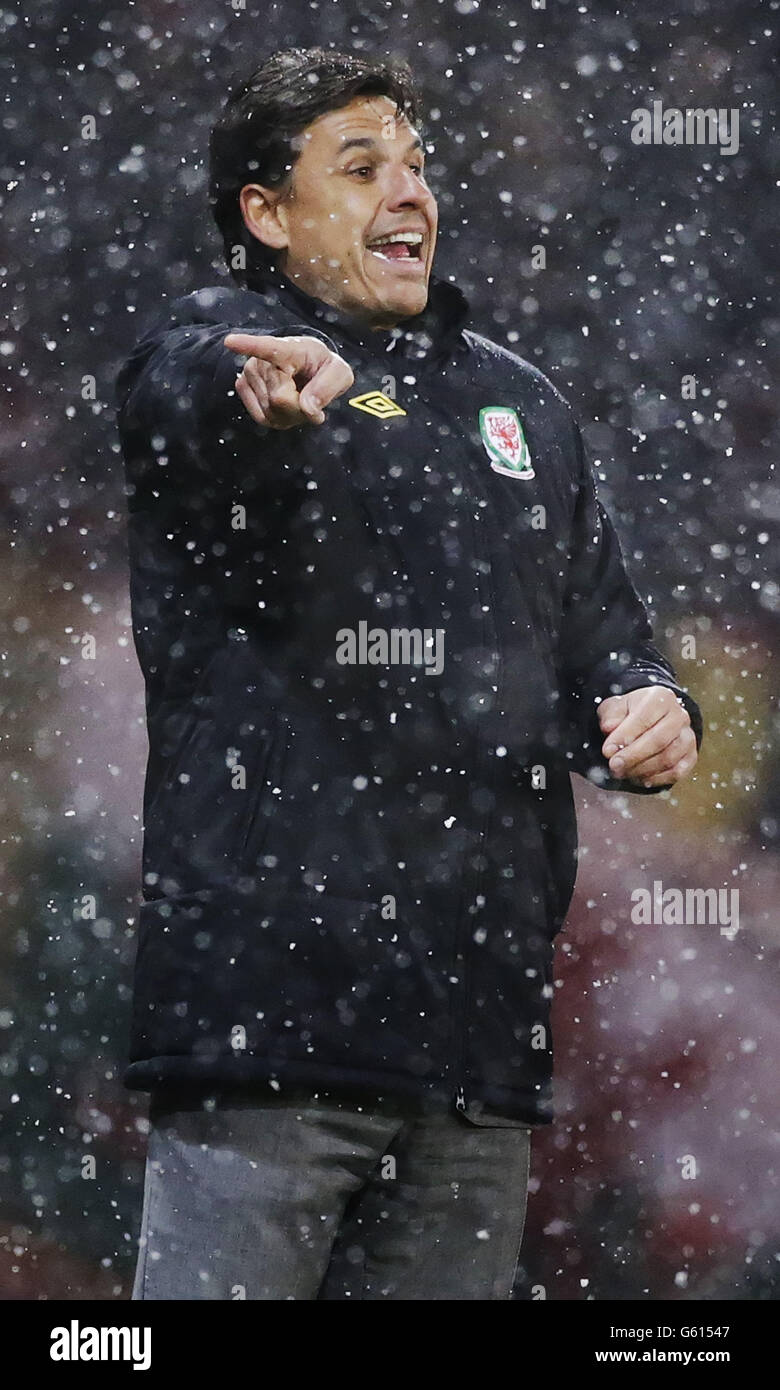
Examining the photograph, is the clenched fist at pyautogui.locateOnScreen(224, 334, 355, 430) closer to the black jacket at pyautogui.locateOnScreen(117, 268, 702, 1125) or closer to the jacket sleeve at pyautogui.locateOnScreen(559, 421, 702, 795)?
the black jacket at pyautogui.locateOnScreen(117, 268, 702, 1125)

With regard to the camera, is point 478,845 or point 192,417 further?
point 478,845

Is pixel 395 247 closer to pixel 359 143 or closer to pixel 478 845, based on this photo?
pixel 359 143

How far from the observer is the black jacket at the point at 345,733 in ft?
4.76

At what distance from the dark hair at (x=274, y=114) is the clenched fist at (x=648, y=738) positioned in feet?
1.84

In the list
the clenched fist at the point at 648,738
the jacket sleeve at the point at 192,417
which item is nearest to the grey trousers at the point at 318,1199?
the clenched fist at the point at 648,738

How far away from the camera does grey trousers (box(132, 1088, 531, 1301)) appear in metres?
1.44

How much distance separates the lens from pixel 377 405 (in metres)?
1.58

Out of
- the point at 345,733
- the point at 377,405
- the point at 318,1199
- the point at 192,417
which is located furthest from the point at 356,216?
the point at 318,1199

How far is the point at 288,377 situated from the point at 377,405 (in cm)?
31

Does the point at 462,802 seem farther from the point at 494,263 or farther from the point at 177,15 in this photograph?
the point at 177,15

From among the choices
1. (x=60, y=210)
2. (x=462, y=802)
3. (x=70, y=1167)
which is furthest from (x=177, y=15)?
(x=70, y=1167)

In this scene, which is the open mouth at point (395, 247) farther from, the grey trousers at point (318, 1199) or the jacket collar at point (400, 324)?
the grey trousers at point (318, 1199)

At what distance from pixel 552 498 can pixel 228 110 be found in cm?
54

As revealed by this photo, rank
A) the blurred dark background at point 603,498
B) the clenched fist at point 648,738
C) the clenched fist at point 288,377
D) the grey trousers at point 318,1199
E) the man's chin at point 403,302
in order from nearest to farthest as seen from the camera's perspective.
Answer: the clenched fist at point 288,377
the grey trousers at point 318,1199
the clenched fist at point 648,738
the man's chin at point 403,302
the blurred dark background at point 603,498
